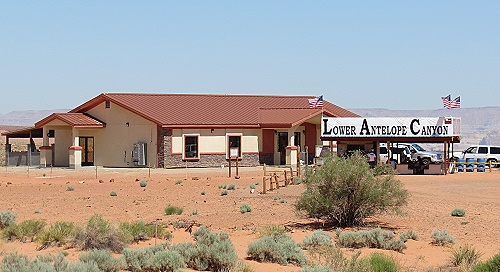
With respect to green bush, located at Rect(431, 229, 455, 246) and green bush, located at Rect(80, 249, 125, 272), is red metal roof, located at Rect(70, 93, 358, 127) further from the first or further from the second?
green bush, located at Rect(80, 249, 125, 272)

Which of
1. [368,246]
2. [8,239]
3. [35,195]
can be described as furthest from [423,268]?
[35,195]

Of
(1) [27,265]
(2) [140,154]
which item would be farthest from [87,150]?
(1) [27,265]

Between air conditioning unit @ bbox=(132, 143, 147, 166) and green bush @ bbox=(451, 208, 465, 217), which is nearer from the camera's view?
green bush @ bbox=(451, 208, 465, 217)

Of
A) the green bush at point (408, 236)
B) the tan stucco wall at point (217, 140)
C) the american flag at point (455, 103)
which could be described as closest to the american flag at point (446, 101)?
the american flag at point (455, 103)

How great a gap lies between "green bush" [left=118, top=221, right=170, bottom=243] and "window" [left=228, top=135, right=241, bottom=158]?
100ft

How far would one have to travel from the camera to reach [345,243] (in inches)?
690

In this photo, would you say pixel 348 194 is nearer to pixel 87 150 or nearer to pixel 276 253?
pixel 276 253

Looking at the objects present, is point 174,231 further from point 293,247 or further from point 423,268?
point 423,268

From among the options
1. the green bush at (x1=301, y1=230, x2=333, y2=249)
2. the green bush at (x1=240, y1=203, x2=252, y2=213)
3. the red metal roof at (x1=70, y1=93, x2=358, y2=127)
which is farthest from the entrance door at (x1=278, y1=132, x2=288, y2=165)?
the green bush at (x1=301, y1=230, x2=333, y2=249)

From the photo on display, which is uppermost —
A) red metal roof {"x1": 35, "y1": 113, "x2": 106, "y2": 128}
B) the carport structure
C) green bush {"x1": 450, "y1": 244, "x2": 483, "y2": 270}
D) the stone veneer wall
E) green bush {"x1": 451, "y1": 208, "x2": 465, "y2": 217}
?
red metal roof {"x1": 35, "y1": 113, "x2": 106, "y2": 128}

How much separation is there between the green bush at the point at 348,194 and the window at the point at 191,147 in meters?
27.1

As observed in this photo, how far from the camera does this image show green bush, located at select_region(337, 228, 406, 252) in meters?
17.2

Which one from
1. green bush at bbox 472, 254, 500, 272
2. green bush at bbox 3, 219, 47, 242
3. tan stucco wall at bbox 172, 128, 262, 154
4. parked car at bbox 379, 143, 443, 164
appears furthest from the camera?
parked car at bbox 379, 143, 443, 164

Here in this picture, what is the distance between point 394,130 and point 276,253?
29918 millimetres
